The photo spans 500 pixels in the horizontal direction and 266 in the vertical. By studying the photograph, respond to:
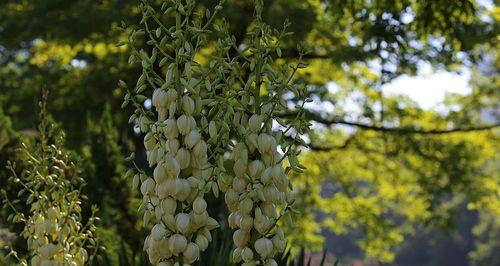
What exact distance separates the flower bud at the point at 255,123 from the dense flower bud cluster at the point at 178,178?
0.14 meters

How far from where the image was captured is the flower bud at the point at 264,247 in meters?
1.94

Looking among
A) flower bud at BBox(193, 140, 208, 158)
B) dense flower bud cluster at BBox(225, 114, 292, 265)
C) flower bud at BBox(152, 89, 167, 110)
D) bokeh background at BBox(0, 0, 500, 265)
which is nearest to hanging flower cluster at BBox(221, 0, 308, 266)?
dense flower bud cluster at BBox(225, 114, 292, 265)

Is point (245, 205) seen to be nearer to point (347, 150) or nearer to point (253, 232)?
point (253, 232)

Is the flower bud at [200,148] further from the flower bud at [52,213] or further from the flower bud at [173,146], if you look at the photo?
the flower bud at [52,213]

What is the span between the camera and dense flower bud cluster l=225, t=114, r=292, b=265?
1.94m

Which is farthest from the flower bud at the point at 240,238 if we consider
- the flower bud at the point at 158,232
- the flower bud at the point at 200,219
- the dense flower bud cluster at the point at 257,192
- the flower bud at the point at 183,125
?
the flower bud at the point at 183,125

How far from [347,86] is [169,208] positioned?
8691mm

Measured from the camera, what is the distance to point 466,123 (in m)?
9.18

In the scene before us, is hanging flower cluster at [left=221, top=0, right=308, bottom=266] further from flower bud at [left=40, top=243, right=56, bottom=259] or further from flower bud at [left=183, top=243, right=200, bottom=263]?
flower bud at [left=40, top=243, right=56, bottom=259]

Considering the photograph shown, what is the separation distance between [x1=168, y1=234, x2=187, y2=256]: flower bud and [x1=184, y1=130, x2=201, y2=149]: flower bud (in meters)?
0.25

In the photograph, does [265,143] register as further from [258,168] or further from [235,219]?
[235,219]

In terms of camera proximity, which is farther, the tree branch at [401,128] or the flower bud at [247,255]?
the tree branch at [401,128]

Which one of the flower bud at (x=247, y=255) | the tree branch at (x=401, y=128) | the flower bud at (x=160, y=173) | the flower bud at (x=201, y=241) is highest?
the tree branch at (x=401, y=128)

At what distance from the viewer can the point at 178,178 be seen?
75.1 inches
